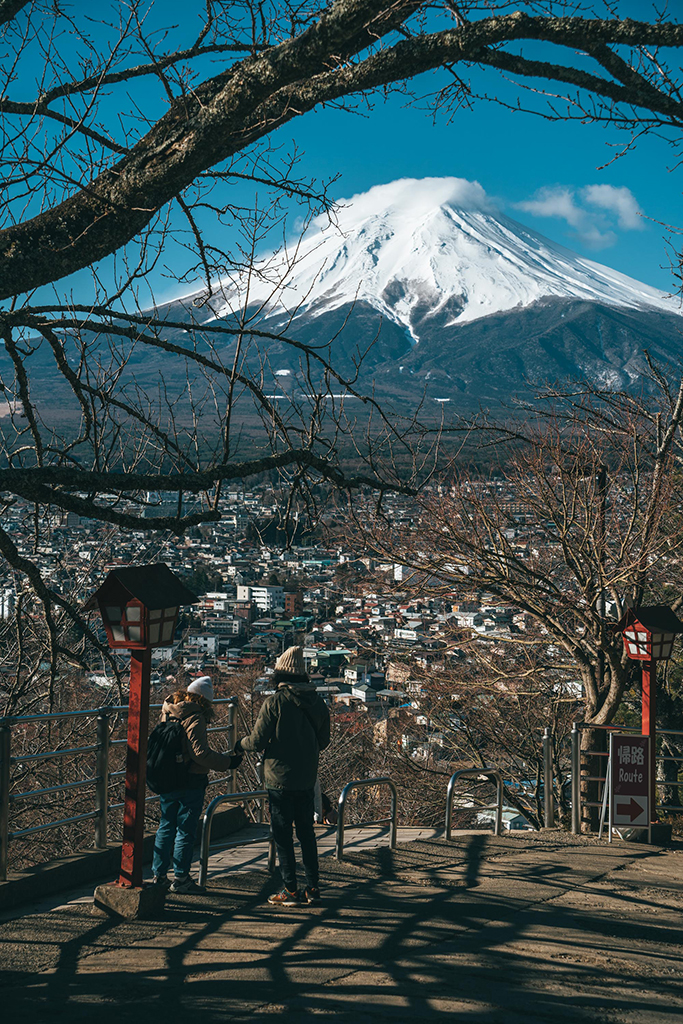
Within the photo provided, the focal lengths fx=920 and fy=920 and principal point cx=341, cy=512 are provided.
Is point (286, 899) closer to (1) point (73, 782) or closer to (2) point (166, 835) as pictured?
(2) point (166, 835)

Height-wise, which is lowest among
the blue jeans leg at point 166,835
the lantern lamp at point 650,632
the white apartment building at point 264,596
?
the blue jeans leg at point 166,835

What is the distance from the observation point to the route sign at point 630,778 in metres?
9.04

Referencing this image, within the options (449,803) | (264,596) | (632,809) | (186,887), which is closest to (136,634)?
(186,887)

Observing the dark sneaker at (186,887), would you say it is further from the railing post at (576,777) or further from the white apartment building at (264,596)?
the white apartment building at (264,596)

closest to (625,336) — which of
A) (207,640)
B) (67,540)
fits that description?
(207,640)

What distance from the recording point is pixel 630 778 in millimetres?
9086

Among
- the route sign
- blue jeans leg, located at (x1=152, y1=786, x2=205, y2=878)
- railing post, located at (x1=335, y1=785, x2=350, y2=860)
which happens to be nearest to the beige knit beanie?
blue jeans leg, located at (x1=152, y1=786, x2=205, y2=878)

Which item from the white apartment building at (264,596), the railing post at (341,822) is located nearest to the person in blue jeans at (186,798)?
the railing post at (341,822)

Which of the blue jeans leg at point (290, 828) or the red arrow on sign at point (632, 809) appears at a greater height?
the blue jeans leg at point (290, 828)

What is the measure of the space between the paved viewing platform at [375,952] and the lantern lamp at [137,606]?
1.78 m

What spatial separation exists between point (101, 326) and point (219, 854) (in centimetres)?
538

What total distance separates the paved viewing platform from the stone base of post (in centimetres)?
8

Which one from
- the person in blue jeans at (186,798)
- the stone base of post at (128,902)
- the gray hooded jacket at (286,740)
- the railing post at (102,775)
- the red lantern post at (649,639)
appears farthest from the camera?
the red lantern post at (649,639)

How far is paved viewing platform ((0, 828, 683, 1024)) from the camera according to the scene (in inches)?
169
